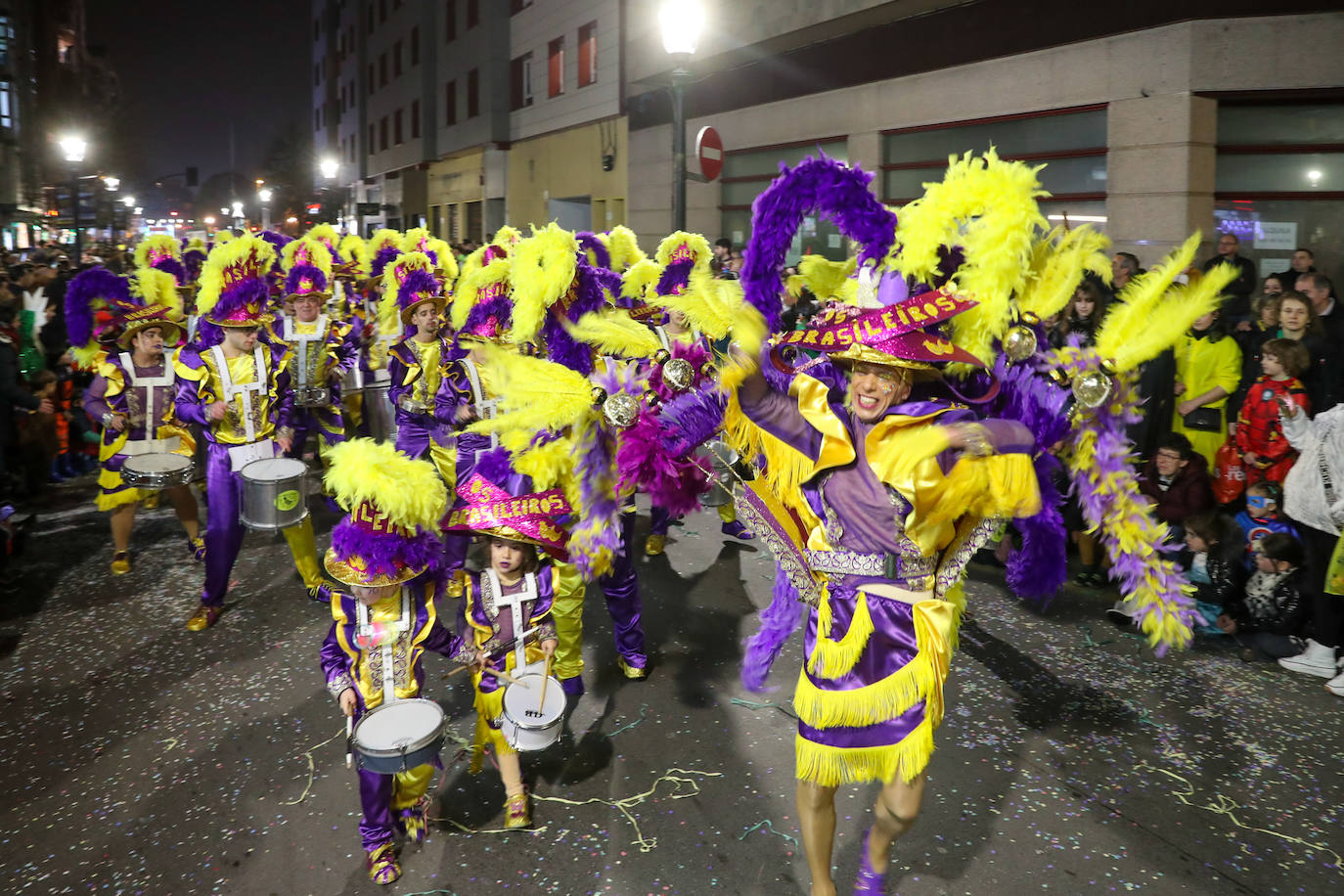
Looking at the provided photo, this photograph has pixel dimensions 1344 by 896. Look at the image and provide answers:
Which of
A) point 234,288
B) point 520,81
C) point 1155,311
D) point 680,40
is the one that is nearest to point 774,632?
point 1155,311

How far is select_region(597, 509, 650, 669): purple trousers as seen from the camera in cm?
528

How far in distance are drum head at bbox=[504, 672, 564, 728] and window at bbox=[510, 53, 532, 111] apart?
26.6 m

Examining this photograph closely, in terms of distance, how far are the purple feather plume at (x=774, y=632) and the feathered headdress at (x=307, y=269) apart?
6.42m

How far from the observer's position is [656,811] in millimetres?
4059

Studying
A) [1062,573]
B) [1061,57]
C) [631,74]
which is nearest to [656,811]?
[1062,573]

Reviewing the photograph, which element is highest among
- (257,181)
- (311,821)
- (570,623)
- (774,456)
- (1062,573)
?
(257,181)

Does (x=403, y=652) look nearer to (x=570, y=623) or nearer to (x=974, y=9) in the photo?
(x=570, y=623)

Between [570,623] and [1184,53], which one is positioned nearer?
[570,623]

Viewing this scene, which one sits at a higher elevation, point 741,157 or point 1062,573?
point 741,157

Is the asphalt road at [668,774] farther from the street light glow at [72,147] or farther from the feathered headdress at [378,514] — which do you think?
the street light glow at [72,147]

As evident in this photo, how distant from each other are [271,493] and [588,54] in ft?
67.9

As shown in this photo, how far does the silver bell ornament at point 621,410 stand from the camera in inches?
150

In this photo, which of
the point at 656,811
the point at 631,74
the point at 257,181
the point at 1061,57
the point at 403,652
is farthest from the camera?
the point at 257,181

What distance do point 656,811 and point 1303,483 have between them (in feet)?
14.0
